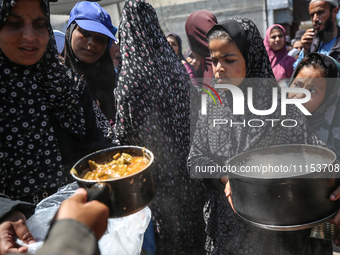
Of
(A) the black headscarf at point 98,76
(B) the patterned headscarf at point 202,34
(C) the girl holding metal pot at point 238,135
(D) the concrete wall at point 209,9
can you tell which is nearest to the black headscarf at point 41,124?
(C) the girl holding metal pot at point 238,135

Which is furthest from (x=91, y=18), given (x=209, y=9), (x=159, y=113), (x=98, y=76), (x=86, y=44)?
(x=209, y=9)

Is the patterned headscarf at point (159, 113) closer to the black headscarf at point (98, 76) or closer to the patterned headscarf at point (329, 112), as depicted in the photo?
the black headscarf at point (98, 76)

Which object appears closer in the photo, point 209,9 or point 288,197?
point 288,197

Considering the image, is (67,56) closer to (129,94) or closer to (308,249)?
(129,94)

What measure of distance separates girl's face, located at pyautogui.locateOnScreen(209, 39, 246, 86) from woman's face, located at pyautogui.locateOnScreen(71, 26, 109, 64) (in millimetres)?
1094

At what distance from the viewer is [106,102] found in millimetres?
2568

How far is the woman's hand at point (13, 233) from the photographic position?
1.04 meters

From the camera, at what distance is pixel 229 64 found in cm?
188

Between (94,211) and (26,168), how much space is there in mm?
780

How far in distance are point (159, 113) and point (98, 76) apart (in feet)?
3.15

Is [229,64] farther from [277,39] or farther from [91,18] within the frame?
[277,39]

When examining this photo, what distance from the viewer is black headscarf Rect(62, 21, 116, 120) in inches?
99.9

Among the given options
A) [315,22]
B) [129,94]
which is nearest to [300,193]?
[129,94]

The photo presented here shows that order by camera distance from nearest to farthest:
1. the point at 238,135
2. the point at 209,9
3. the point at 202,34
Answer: the point at 238,135, the point at 202,34, the point at 209,9
